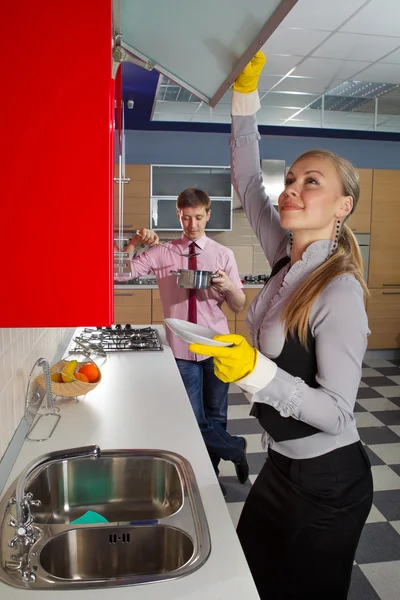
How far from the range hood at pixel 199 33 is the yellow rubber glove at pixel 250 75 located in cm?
30

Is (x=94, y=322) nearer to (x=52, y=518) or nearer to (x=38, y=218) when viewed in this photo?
(x=38, y=218)

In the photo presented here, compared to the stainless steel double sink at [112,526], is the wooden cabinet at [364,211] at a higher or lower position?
higher

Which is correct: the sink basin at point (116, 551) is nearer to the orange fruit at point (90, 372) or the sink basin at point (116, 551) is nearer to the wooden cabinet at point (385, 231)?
the orange fruit at point (90, 372)

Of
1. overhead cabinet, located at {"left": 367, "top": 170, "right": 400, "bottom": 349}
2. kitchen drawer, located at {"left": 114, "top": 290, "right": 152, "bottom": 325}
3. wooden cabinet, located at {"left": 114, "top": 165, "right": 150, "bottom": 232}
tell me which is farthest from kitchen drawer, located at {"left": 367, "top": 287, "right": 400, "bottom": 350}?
wooden cabinet, located at {"left": 114, "top": 165, "right": 150, "bottom": 232}

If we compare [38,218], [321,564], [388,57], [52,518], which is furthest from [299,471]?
[388,57]

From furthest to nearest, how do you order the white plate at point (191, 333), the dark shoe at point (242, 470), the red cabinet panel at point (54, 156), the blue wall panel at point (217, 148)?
the blue wall panel at point (217, 148) → the dark shoe at point (242, 470) → the white plate at point (191, 333) → the red cabinet panel at point (54, 156)

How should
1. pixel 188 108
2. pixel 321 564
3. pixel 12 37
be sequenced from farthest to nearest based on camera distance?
pixel 188 108, pixel 321 564, pixel 12 37

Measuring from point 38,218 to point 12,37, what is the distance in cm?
26

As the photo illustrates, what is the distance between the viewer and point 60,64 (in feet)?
2.48

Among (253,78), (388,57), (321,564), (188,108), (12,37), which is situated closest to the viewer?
(12,37)

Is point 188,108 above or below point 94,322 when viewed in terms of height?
above

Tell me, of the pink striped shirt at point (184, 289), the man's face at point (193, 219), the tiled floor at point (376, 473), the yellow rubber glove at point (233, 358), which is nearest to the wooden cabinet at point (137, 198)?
the tiled floor at point (376, 473)

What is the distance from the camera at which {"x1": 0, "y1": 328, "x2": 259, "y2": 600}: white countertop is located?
0.97 m

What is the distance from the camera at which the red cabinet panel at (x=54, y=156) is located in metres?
0.75
